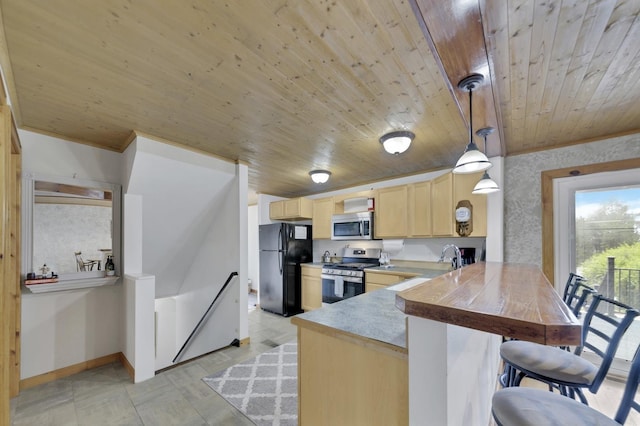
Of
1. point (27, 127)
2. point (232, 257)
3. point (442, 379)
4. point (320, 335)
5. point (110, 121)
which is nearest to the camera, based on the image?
point (442, 379)

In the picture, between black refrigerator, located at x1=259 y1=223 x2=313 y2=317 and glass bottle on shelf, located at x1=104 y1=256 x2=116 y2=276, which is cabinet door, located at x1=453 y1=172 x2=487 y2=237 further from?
glass bottle on shelf, located at x1=104 y1=256 x2=116 y2=276

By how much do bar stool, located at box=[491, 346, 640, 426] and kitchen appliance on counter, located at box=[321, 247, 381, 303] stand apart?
292 cm

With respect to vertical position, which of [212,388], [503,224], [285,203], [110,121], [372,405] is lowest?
[212,388]

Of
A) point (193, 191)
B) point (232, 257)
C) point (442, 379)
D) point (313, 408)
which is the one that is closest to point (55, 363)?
point (232, 257)

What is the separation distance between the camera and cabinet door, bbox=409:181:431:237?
12.3 ft

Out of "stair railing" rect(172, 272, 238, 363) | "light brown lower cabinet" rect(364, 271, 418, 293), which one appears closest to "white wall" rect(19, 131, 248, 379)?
"stair railing" rect(172, 272, 238, 363)

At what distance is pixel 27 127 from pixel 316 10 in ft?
9.99

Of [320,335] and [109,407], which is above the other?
[320,335]

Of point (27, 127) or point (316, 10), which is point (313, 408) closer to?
point (316, 10)

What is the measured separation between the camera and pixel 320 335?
55.7 inches

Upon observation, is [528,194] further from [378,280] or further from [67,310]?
[67,310]

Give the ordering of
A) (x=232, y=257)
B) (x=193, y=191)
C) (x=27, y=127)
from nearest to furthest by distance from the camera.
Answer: (x=27, y=127)
(x=193, y=191)
(x=232, y=257)

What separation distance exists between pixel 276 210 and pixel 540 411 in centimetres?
491

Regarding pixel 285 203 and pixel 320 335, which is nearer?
pixel 320 335
